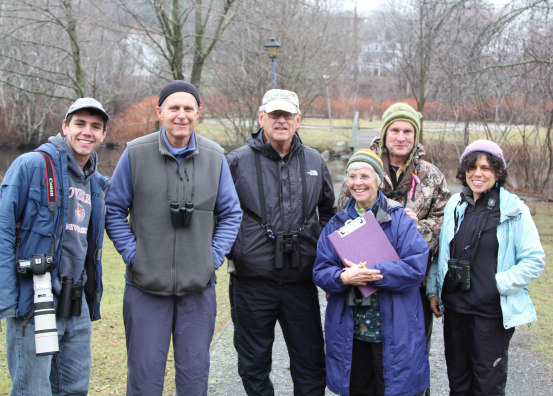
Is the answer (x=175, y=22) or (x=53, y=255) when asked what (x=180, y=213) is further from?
(x=175, y=22)

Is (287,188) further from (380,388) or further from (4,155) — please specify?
(4,155)

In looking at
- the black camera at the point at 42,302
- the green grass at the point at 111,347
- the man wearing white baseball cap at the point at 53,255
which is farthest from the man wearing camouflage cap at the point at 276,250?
the black camera at the point at 42,302

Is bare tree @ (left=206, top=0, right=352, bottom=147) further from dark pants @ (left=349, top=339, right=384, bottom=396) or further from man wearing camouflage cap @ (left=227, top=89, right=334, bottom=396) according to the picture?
dark pants @ (left=349, top=339, right=384, bottom=396)

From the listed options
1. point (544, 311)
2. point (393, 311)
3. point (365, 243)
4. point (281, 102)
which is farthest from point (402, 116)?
point (544, 311)

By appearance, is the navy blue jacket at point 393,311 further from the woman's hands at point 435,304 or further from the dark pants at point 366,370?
the woman's hands at point 435,304

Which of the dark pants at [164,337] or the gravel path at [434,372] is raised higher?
the dark pants at [164,337]

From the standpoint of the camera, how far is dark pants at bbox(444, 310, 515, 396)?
3369 mm

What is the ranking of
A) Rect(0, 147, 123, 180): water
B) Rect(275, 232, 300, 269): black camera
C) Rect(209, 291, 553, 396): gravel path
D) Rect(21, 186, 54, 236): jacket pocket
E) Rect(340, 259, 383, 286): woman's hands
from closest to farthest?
Rect(21, 186, 54, 236): jacket pocket < Rect(340, 259, 383, 286): woman's hands < Rect(275, 232, 300, 269): black camera < Rect(209, 291, 553, 396): gravel path < Rect(0, 147, 123, 180): water

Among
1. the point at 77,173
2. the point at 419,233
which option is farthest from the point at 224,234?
the point at 419,233

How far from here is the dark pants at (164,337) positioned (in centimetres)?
321

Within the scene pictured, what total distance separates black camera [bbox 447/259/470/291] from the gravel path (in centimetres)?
143

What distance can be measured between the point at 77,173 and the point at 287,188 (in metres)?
1.35

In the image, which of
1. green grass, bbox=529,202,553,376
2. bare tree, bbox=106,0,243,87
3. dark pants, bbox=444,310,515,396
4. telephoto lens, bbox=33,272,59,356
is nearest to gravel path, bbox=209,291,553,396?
green grass, bbox=529,202,553,376

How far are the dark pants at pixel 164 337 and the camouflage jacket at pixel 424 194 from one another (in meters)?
1.27
